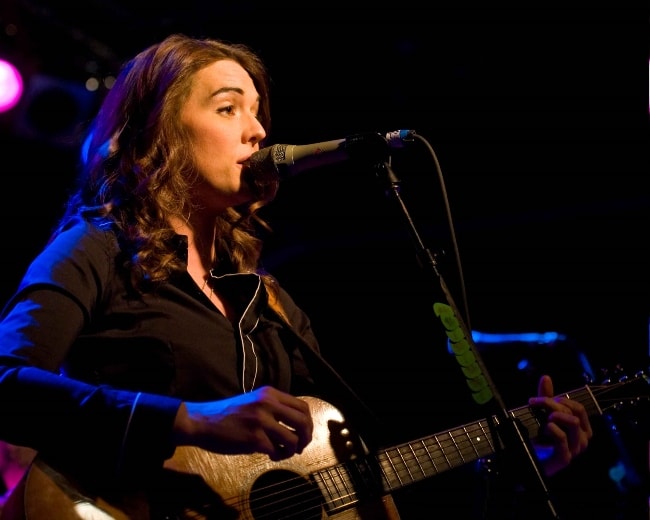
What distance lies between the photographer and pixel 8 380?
1.45 meters

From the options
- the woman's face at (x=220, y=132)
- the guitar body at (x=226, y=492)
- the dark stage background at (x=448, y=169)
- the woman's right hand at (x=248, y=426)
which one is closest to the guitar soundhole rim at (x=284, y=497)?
the guitar body at (x=226, y=492)

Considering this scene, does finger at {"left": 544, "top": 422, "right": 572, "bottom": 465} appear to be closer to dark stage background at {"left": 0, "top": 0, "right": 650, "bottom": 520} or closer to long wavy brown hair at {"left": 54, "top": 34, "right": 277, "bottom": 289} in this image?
long wavy brown hair at {"left": 54, "top": 34, "right": 277, "bottom": 289}

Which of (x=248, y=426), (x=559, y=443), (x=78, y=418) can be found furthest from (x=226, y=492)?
(x=559, y=443)

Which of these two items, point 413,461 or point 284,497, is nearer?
point 284,497

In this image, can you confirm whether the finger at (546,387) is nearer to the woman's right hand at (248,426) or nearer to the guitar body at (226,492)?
the guitar body at (226,492)

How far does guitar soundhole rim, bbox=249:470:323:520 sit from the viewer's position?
174 centimetres

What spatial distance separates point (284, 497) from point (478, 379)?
0.71m

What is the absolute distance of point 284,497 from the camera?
1797 mm

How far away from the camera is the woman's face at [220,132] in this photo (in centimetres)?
238

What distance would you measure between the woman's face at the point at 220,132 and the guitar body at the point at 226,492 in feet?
3.05

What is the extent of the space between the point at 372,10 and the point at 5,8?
273 cm

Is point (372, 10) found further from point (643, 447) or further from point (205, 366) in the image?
point (643, 447)

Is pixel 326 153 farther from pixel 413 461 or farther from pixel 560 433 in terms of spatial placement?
pixel 560 433

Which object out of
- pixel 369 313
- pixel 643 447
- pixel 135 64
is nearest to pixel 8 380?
pixel 135 64
